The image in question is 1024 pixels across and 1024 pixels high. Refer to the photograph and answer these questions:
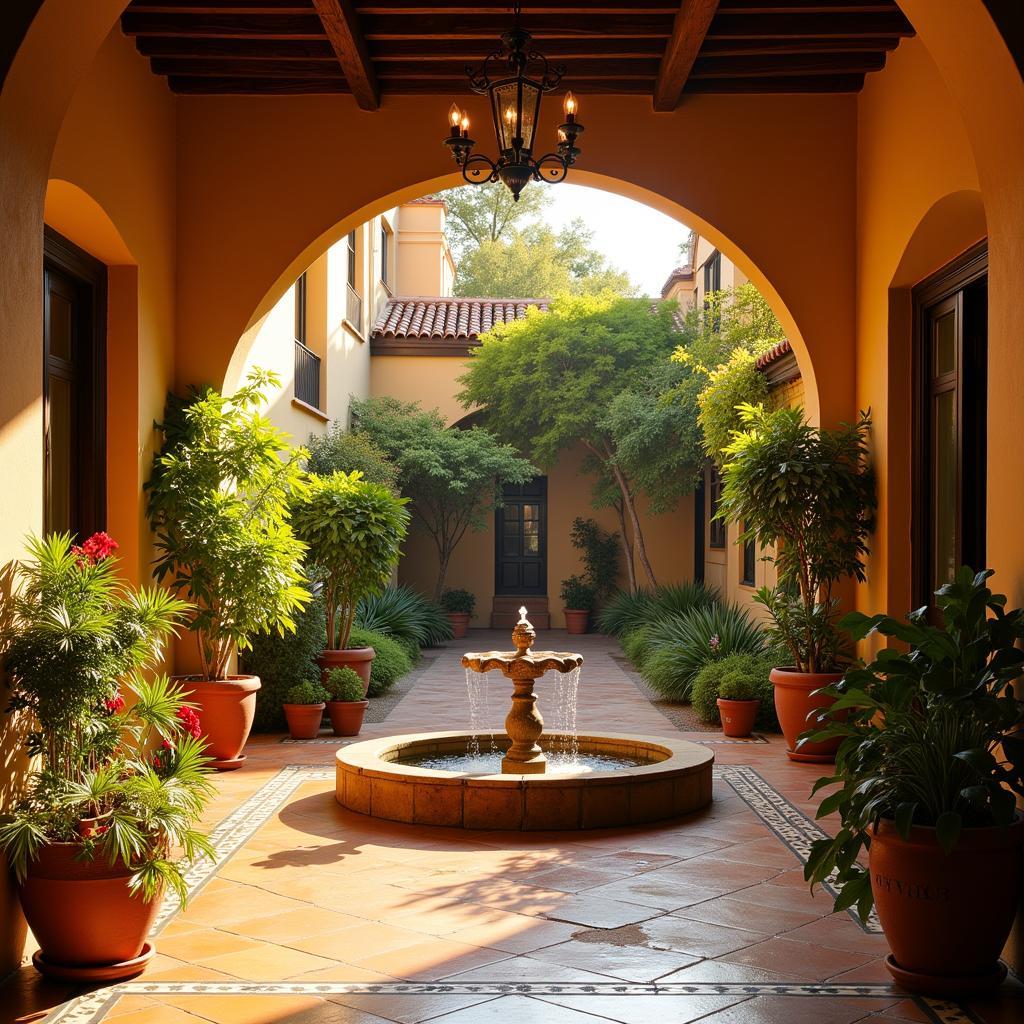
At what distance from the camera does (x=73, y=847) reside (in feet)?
12.2

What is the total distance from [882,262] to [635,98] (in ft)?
6.94

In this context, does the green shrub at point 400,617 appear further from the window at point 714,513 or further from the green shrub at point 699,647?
the window at point 714,513

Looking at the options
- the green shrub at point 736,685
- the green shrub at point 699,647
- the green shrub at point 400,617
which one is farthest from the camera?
the green shrub at point 400,617

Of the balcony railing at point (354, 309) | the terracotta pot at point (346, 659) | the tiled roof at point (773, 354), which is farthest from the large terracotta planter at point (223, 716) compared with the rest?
the balcony railing at point (354, 309)

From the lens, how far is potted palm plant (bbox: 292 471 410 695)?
30.6 ft

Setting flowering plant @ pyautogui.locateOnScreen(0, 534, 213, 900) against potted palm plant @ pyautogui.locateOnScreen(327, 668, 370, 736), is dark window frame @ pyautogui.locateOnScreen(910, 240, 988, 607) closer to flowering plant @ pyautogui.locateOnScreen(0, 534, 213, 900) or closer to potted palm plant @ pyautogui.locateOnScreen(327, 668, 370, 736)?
potted palm plant @ pyautogui.locateOnScreen(327, 668, 370, 736)

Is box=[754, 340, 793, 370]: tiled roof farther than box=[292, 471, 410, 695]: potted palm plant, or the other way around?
box=[754, 340, 793, 370]: tiled roof

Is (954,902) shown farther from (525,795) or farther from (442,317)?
(442,317)

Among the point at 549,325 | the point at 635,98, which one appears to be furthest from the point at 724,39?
the point at 549,325

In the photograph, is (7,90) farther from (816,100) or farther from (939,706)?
(816,100)

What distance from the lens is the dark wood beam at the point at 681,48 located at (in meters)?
6.47

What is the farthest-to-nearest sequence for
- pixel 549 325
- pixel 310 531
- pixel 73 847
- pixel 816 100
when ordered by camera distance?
pixel 549 325, pixel 310 531, pixel 816 100, pixel 73 847

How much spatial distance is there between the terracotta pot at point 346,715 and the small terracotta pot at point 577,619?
9.90m

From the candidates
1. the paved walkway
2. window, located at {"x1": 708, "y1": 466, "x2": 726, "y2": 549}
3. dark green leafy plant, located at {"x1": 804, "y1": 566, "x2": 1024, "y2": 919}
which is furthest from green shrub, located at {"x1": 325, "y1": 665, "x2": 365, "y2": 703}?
window, located at {"x1": 708, "y1": 466, "x2": 726, "y2": 549}
